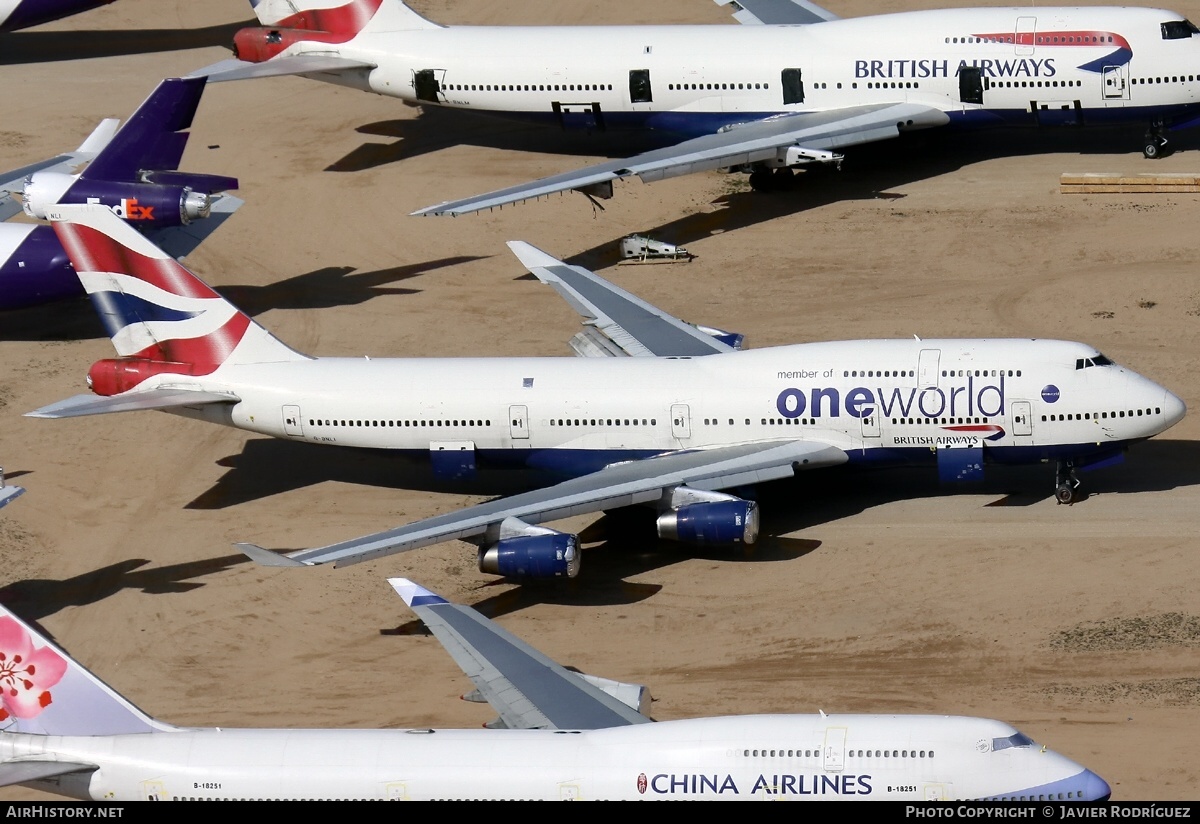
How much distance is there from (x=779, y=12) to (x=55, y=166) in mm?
28966

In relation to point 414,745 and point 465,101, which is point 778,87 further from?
point 414,745

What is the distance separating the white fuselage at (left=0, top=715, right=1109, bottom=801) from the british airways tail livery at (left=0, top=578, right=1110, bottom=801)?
0.08 feet

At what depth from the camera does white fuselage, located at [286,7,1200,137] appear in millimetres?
68000

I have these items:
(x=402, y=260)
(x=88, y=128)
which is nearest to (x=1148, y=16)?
(x=402, y=260)

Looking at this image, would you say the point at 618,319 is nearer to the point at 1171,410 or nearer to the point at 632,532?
the point at 632,532

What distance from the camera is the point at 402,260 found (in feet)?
222

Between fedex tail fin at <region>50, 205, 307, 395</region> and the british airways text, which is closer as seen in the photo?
fedex tail fin at <region>50, 205, 307, 395</region>

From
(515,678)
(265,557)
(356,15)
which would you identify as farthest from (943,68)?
(515,678)

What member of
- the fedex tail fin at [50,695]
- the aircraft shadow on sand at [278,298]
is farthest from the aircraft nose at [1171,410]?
the aircraft shadow on sand at [278,298]

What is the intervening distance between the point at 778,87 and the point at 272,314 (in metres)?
20.0

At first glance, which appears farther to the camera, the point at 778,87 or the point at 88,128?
the point at 88,128

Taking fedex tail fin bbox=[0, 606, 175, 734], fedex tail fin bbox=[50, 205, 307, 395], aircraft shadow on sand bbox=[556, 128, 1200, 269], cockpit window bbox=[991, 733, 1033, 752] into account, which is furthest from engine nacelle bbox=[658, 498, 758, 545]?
aircraft shadow on sand bbox=[556, 128, 1200, 269]

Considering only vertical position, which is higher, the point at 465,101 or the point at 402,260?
the point at 465,101

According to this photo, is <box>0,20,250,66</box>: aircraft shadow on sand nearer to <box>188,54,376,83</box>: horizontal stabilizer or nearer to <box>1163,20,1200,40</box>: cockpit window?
<box>188,54,376,83</box>: horizontal stabilizer
